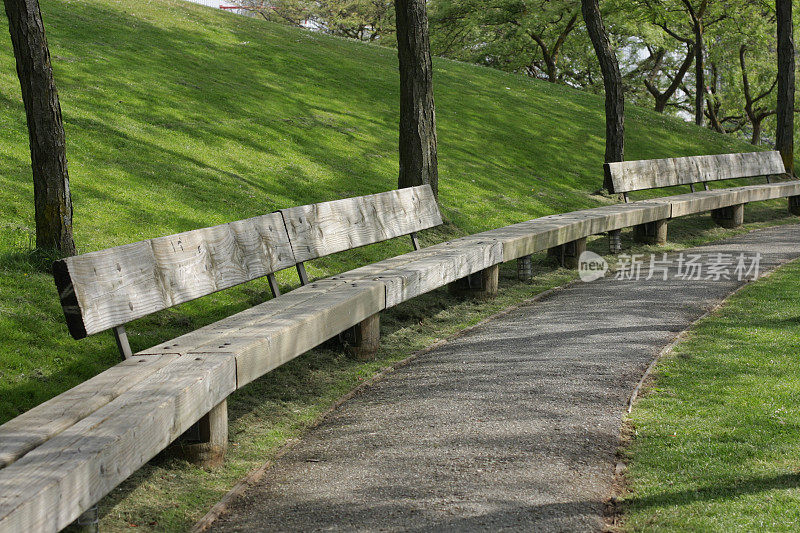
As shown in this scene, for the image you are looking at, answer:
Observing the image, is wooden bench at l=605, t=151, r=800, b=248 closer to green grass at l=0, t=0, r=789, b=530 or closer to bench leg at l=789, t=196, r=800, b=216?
bench leg at l=789, t=196, r=800, b=216

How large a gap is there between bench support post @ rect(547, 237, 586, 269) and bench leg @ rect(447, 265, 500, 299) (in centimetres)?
186

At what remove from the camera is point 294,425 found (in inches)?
184

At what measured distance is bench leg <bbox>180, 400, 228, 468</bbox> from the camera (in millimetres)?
4020

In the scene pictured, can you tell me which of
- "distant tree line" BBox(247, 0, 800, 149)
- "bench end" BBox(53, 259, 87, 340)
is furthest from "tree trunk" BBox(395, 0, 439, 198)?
"distant tree line" BBox(247, 0, 800, 149)

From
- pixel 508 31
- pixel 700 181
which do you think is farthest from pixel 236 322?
pixel 508 31

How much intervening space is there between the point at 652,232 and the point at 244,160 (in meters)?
5.67

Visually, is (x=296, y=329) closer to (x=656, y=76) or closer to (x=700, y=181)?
(x=700, y=181)

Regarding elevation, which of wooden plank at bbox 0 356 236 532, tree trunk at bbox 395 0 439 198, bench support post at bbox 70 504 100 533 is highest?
tree trunk at bbox 395 0 439 198

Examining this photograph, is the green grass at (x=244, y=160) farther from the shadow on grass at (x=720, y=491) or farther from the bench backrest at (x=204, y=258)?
the shadow on grass at (x=720, y=491)

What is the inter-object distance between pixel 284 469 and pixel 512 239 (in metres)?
Answer: 4.43

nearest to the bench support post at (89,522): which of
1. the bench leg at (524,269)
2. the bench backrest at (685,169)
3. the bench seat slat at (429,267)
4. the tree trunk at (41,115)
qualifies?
the bench seat slat at (429,267)

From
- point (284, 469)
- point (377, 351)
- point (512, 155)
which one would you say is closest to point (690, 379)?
point (377, 351)

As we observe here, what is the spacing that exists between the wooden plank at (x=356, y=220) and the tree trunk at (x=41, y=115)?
1714 mm

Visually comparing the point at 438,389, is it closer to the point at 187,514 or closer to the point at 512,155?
the point at 187,514
